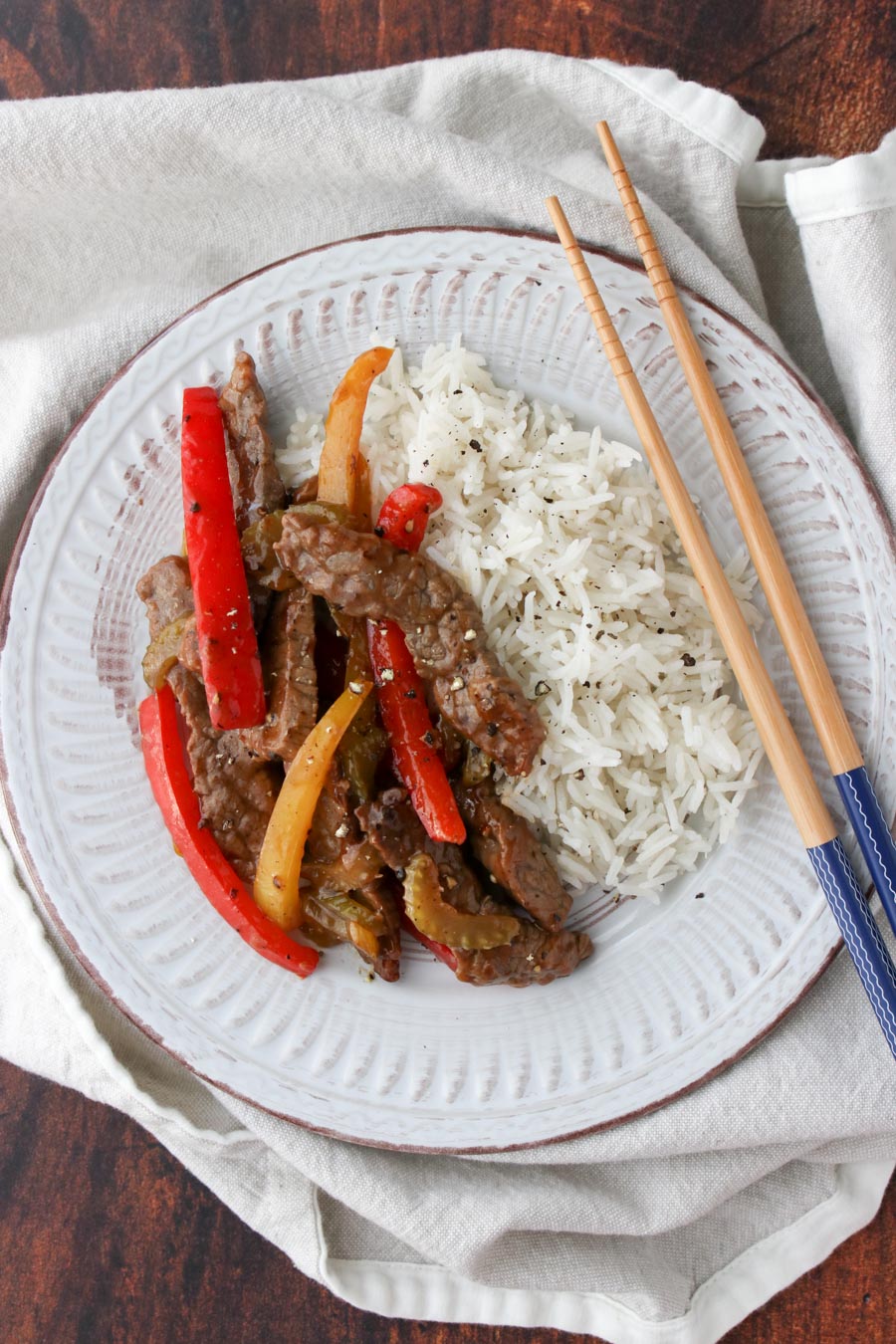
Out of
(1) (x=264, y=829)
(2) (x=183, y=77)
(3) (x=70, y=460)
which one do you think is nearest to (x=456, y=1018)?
(1) (x=264, y=829)

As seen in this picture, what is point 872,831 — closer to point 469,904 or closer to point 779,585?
point 779,585

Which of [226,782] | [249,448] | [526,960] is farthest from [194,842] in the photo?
[249,448]

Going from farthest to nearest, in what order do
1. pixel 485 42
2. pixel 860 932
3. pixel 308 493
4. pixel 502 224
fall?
pixel 485 42
pixel 502 224
pixel 308 493
pixel 860 932

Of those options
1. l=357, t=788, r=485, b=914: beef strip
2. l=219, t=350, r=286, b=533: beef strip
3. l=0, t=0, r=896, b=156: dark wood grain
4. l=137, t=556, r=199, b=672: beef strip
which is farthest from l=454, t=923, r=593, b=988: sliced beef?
l=0, t=0, r=896, b=156: dark wood grain

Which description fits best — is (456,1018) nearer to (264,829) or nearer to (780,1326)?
(264,829)

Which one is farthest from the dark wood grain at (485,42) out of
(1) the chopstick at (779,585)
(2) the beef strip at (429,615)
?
(2) the beef strip at (429,615)
